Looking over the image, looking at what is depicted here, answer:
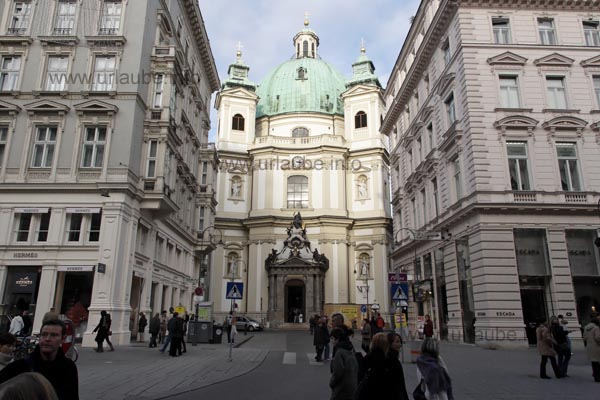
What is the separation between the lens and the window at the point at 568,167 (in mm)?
27125

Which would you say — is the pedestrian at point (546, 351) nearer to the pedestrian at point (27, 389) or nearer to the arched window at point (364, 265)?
the pedestrian at point (27, 389)

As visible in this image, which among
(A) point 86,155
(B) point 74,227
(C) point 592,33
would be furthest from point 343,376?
(C) point 592,33

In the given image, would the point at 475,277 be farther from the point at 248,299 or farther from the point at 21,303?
the point at 248,299

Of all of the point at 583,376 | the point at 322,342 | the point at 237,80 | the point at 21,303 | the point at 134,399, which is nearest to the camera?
the point at 134,399

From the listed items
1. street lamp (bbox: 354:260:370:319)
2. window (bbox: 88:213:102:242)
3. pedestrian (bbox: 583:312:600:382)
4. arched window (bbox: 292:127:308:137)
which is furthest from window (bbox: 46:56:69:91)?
arched window (bbox: 292:127:308:137)

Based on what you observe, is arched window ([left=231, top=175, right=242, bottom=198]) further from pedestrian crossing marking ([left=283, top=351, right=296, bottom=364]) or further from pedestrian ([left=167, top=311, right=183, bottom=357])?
pedestrian ([left=167, top=311, right=183, bottom=357])

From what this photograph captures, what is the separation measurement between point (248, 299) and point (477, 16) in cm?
3980

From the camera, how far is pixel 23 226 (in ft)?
83.8

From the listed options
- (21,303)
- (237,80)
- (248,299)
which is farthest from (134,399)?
(237,80)

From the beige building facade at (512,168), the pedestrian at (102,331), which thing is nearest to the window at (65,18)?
the pedestrian at (102,331)

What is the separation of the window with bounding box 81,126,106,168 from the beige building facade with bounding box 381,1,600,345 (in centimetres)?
2025

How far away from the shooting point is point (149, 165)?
92.6ft

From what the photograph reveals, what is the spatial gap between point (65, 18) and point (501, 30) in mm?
26415

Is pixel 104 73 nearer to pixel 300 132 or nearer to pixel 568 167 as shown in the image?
pixel 568 167
